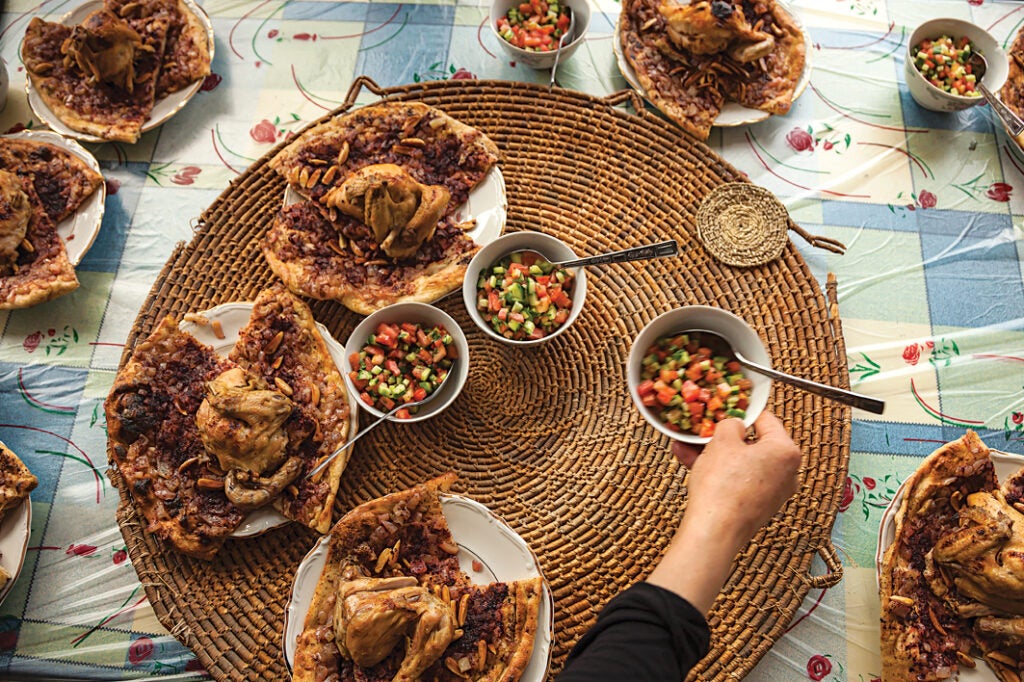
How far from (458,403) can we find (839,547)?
1.80m

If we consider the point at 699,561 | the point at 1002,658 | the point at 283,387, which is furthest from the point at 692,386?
the point at 283,387

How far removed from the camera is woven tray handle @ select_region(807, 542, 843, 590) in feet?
9.07

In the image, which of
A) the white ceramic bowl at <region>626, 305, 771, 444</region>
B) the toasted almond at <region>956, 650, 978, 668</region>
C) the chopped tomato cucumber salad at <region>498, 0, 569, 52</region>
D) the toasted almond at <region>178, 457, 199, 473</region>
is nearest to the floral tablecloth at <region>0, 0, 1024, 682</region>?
the chopped tomato cucumber salad at <region>498, 0, 569, 52</region>

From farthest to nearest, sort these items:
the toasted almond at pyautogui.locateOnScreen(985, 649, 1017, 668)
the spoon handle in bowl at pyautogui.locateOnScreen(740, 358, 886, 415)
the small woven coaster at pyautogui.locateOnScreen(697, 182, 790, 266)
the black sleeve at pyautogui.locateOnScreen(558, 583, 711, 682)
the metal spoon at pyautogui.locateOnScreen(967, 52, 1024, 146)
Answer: the metal spoon at pyautogui.locateOnScreen(967, 52, 1024, 146) < the small woven coaster at pyautogui.locateOnScreen(697, 182, 790, 266) < the toasted almond at pyautogui.locateOnScreen(985, 649, 1017, 668) < the spoon handle in bowl at pyautogui.locateOnScreen(740, 358, 886, 415) < the black sleeve at pyautogui.locateOnScreen(558, 583, 711, 682)

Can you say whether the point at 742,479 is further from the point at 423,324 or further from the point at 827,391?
the point at 423,324

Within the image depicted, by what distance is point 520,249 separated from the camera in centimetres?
299

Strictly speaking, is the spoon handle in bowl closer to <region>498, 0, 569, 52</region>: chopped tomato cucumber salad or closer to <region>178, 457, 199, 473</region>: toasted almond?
<region>498, 0, 569, 52</region>: chopped tomato cucumber salad

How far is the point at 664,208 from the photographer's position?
3.30 meters

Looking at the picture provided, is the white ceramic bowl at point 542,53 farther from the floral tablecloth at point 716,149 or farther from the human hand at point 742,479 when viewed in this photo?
the human hand at point 742,479

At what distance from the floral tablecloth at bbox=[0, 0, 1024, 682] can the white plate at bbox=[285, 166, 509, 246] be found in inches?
38.5

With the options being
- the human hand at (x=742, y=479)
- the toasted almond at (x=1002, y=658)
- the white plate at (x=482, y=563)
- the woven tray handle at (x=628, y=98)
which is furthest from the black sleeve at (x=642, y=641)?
the woven tray handle at (x=628, y=98)

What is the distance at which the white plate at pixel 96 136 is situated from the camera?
11.6 feet

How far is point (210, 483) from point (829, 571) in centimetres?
255

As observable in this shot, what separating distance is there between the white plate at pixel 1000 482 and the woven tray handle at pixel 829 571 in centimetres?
14
